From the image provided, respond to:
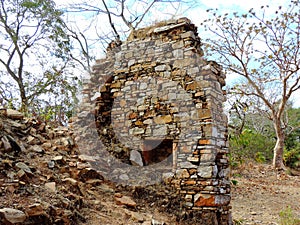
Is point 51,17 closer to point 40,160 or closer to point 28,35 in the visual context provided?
point 28,35

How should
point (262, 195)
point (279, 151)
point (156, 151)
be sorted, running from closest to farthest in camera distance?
point (156, 151) < point (262, 195) < point (279, 151)

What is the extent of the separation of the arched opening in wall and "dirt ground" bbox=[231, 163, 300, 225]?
6.25 ft

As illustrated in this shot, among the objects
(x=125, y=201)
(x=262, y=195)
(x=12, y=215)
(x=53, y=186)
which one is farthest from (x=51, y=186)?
(x=262, y=195)

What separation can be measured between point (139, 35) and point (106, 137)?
1.85 metres

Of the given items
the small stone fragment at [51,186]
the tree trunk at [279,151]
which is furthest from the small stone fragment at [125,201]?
the tree trunk at [279,151]

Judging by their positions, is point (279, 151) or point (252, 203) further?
point (279, 151)

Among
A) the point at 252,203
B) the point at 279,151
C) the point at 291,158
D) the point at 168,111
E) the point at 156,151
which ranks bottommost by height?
the point at 252,203

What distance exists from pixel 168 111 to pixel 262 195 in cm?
525

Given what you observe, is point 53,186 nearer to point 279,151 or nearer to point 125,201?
point 125,201

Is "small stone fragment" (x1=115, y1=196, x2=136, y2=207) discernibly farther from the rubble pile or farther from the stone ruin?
the stone ruin

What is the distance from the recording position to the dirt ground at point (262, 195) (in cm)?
627

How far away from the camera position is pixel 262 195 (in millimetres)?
8398

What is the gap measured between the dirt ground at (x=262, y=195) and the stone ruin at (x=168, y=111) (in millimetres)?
1678

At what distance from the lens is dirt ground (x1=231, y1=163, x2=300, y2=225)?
6271 mm
